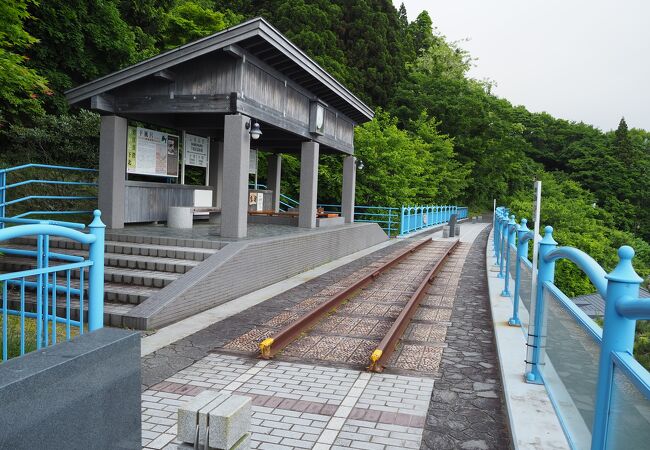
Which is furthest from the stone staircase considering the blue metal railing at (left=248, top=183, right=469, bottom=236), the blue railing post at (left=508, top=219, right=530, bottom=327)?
the blue metal railing at (left=248, top=183, right=469, bottom=236)

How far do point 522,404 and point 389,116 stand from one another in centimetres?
4377

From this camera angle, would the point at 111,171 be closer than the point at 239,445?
No

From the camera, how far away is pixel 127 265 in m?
9.20

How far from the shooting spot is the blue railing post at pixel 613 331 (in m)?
2.42


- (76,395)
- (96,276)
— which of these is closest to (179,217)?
(96,276)

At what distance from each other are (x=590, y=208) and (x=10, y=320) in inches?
2068

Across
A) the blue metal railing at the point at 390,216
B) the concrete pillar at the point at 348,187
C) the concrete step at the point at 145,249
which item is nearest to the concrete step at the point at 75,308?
the concrete step at the point at 145,249

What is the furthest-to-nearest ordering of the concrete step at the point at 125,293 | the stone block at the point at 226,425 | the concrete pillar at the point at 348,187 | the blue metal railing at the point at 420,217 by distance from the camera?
the blue metal railing at the point at 420,217 → the concrete pillar at the point at 348,187 → the concrete step at the point at 125,293 → the stone block at the point at 226,425

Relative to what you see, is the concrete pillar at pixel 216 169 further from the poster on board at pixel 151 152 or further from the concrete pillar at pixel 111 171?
the concrete pillar at pixel 111 171

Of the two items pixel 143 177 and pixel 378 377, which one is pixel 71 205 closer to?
pixel 143 177

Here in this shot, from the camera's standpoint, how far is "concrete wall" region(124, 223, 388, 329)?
7.40 metres

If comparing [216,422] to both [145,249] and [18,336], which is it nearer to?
[18,336]

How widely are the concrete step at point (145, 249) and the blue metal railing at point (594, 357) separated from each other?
623cm

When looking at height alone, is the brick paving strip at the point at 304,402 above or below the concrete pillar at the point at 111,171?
below
